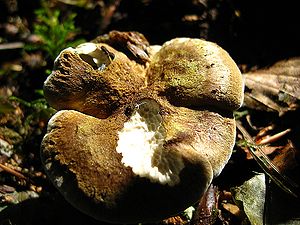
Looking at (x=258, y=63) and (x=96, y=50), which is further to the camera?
(x=258, y=63)

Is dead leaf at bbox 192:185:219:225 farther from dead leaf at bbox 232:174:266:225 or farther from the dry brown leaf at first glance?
the dry brown leaf

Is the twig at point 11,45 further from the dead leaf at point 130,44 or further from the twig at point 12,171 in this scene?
the twig at point 12,171

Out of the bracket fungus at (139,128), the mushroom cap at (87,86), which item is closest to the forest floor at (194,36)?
the mushroom cap at (87,86)

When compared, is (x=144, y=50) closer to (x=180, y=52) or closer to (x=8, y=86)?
(x=180, y=52)

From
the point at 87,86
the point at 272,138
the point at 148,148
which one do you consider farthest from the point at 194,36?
the point at 148,148

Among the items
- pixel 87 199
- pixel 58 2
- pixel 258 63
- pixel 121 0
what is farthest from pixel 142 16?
pixel 87 199

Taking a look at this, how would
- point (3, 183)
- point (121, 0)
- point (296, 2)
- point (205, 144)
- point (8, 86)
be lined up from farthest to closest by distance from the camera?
point (121, 0), point (296, 2), point (8, 86), point (3, 183), point (205, 144)
